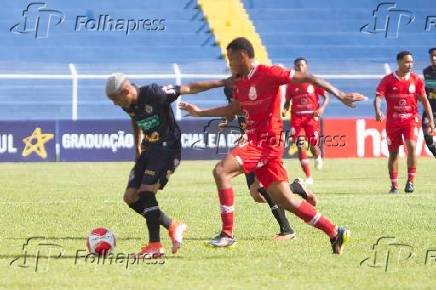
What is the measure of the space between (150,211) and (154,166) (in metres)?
0.42

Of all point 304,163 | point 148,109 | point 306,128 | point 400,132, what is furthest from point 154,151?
point 306,128

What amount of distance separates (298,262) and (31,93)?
24.1 metres

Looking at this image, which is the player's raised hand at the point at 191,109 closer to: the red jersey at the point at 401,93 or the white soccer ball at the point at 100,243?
the white soccer ball at the point at 100,243

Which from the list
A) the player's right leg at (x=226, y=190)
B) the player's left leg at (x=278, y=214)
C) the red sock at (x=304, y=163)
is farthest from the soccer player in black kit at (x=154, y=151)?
the red sock at (x=304, y=163)

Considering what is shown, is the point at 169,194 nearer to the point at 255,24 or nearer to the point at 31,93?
the point at 31,93

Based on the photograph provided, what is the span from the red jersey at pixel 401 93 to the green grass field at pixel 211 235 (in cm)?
126

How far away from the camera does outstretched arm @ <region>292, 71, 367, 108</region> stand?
30.7ft

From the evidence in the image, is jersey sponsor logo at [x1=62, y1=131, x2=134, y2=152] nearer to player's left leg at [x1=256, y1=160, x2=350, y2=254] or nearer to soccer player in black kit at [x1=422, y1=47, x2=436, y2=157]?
soccer player in black kit at [x1=422, y1=47, x2=436, y2=157]

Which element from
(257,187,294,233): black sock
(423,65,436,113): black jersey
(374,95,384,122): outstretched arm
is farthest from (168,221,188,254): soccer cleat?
(423,65,436,113): black jersey

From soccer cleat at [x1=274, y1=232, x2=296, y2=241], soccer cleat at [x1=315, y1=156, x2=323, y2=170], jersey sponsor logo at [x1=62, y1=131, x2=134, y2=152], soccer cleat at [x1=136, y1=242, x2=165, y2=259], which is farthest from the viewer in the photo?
jersey sponsor logo at [x1=62, y1=131, x2=134, y2=152]

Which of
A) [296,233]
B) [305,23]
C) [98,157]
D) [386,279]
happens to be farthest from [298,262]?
[305,23]

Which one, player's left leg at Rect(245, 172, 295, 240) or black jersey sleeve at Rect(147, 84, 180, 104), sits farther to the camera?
player's left leg at Rect(245, 172, 295, 240)

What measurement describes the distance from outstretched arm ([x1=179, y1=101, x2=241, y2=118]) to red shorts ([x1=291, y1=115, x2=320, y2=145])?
10.1 metres

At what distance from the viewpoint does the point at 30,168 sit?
2500cm
